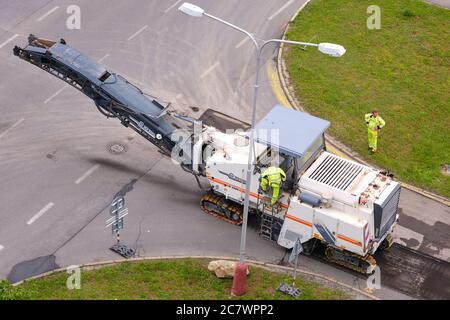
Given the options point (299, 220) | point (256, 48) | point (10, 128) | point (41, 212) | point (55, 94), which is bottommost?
point (41, 212)

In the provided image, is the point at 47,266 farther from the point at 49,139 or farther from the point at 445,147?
the point at 445,147

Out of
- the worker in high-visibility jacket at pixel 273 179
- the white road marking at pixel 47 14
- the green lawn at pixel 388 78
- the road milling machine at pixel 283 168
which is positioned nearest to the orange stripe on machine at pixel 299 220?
the road milling machine at pixel 283 168

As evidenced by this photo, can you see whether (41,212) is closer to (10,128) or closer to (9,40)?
(10,128)

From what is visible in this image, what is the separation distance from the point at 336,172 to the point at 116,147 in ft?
28.8

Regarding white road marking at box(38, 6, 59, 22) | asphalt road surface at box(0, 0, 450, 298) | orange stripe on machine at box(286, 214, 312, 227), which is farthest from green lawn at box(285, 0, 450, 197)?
white road marking at box(38, 6, 59, 22)

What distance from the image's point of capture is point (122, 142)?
92.9 feet

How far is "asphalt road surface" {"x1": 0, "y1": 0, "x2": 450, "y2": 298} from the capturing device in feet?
78.7

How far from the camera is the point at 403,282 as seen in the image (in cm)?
2280

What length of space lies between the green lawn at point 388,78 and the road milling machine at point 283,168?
4839mm

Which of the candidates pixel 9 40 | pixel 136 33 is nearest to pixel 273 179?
pixel 136 33

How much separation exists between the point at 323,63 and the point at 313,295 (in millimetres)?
13659

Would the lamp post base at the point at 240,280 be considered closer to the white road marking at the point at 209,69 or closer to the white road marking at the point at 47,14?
the white road marking at the point at 209,69
